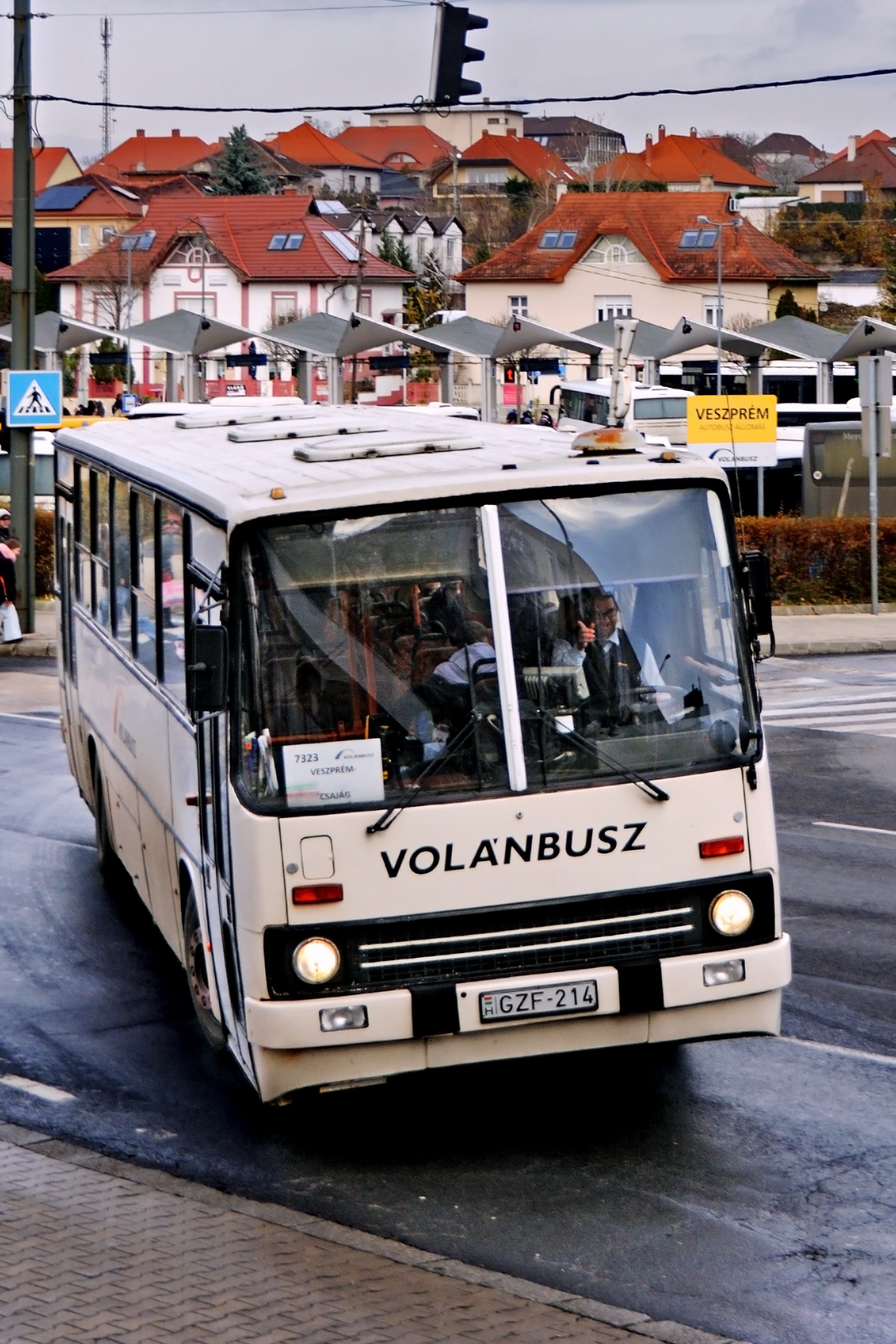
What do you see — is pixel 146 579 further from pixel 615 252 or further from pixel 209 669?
pixel 615 252

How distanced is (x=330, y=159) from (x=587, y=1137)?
184015 mm

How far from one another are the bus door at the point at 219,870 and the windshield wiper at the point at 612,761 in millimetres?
Answer: 1172

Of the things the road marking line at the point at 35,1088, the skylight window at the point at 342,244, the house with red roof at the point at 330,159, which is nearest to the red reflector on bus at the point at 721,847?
the road marking line at the point at 35,1088

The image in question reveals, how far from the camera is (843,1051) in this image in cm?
830

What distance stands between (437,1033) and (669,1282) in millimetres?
1235

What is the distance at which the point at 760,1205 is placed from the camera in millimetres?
6508

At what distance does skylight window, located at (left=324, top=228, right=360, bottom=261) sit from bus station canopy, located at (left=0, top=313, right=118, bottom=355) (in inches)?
2317

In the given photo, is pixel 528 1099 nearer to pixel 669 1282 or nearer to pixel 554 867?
pixel 554 867

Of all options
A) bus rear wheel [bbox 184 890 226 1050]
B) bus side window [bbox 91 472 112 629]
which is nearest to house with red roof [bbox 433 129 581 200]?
bus side window [bbox 91 472 112 629]

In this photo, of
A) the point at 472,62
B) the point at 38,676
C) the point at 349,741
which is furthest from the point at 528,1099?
the point at 38,676

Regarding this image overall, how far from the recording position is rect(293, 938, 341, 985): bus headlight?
6.65 meters

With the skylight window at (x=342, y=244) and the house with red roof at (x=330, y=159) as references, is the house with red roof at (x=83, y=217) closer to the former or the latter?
the skylight window at (x=342, y=244)

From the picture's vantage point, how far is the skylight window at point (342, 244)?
98.8m

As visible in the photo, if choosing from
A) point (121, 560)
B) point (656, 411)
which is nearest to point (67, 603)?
point (121, 560)
